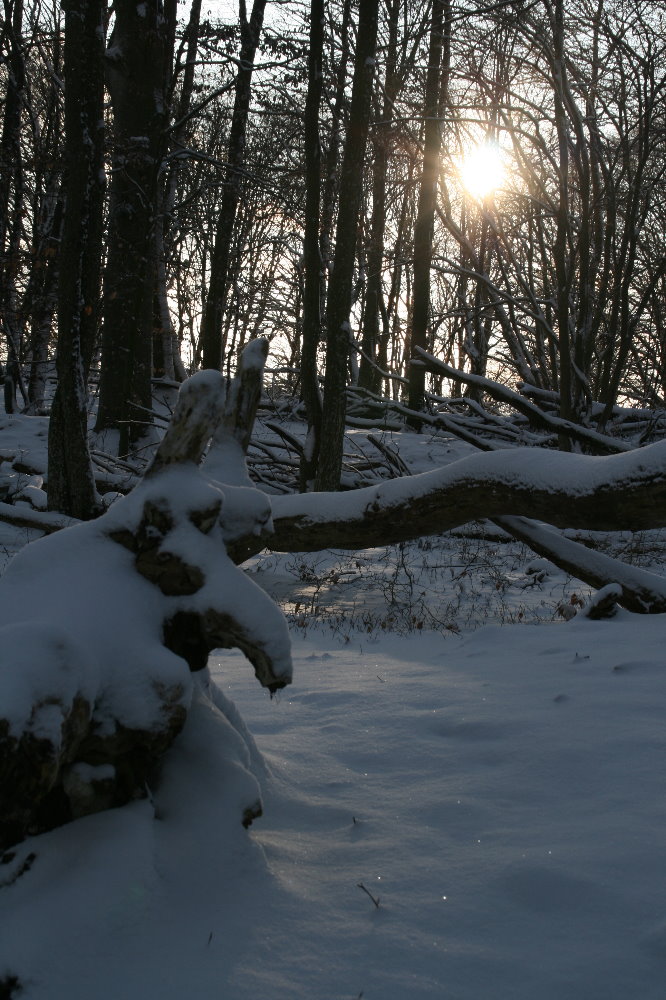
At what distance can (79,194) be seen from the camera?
643 centimetres

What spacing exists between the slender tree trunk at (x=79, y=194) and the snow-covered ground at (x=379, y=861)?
3953mm

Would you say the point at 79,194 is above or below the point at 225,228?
below

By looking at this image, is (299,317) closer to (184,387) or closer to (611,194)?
(611,194)

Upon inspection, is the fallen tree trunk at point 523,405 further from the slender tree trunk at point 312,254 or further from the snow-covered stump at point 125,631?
the snow-covered stump at point 125,631

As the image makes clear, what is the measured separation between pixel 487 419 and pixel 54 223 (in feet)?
28.4

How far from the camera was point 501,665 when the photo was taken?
4203 millimetres

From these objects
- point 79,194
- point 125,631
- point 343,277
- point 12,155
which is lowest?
point 125,631

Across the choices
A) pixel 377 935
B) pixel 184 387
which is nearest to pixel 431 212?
pixel 184 387

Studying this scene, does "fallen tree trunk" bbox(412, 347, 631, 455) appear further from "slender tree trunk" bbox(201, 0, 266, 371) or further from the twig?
the twig

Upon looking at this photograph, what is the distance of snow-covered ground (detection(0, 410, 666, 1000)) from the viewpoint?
1717mm

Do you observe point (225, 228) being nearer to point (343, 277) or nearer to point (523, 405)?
point (343, 277)

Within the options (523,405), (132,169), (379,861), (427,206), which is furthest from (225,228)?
(379,861)

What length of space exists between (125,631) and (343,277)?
694cm

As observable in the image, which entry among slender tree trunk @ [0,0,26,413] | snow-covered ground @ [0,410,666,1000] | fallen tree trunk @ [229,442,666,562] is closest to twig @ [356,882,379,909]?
snow-covered ground @ [0,410,666,1000]
